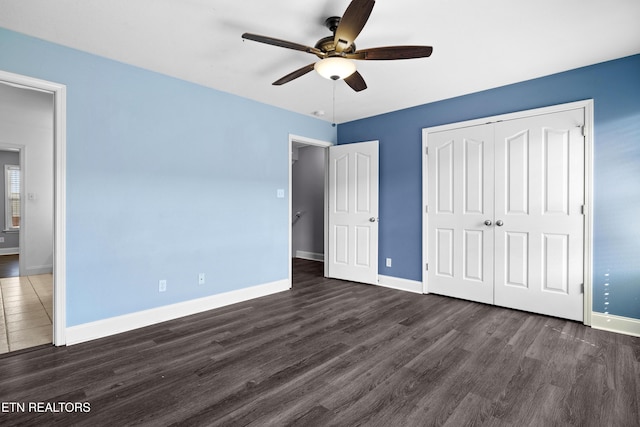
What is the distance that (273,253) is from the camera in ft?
13.9

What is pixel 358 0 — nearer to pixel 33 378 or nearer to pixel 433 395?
pixel 433 395

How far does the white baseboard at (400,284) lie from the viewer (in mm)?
4219

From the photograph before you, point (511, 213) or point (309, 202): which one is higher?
point (309, 202)

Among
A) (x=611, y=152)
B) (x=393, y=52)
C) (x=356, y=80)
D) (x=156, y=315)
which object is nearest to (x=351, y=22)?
(x=393, y=52)

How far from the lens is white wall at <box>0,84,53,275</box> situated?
494 centimetres

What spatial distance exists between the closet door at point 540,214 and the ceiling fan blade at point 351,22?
2379 millimetres

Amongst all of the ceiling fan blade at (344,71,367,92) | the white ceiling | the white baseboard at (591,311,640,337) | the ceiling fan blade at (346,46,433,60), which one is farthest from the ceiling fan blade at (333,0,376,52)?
the white baseboard at (591,311,640,337)

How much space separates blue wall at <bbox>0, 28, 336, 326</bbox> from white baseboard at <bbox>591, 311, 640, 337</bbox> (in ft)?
11.4

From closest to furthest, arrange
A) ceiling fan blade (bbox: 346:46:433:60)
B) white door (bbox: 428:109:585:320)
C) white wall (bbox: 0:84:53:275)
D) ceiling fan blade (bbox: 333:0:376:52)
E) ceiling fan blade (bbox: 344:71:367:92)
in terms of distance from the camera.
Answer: ceiling fan blade (bbox: 333:0:376:52) → ceiling fan blade (bbox: 346:46:433:60) → ceiling fan blade (bbox: 344:71:367:92) → white door (bbox: 428:109:585:320) → white wall (bbox: 0:84:53:275)

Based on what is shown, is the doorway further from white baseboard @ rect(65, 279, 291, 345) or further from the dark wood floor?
the dark wood floor

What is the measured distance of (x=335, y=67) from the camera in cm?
227

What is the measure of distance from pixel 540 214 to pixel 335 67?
2661 mm

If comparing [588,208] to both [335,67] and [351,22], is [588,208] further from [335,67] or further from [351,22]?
[351,22]

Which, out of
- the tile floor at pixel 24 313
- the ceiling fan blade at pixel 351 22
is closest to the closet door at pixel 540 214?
the ceiling fan blade at pixel 351 22
